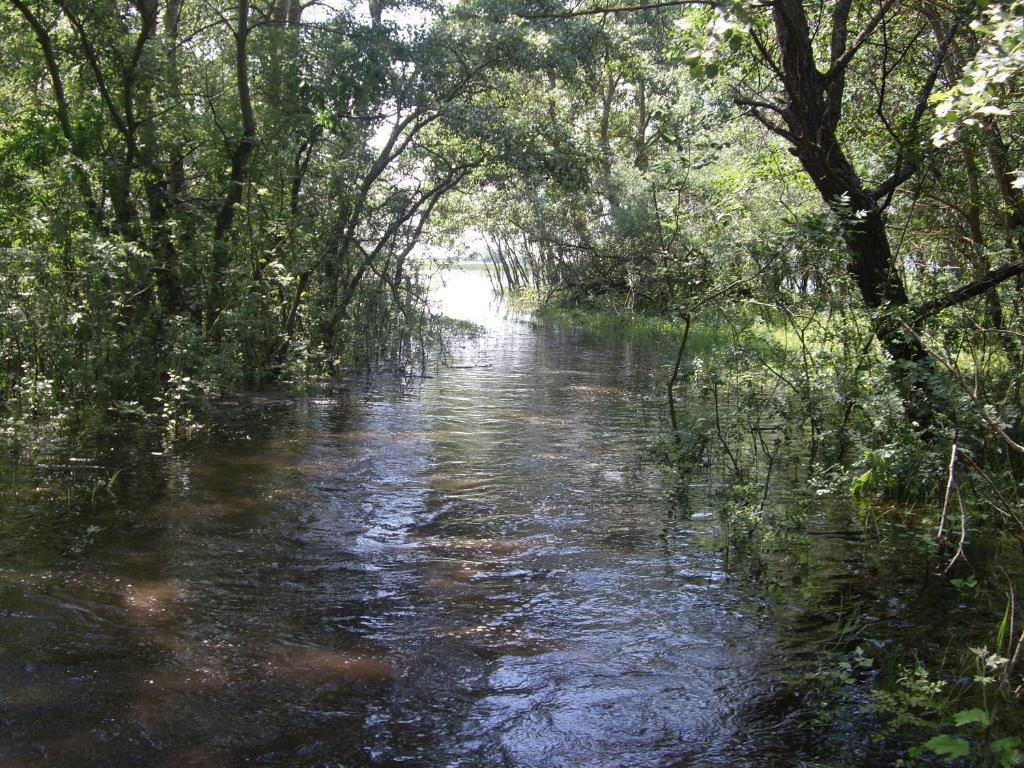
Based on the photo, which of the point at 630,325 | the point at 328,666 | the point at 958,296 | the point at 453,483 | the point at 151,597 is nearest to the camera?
the point at 328,666

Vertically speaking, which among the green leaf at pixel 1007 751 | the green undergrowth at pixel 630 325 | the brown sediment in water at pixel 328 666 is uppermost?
the green undergrowth at pixel 630 325

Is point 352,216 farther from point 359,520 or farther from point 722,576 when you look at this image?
point 722,576

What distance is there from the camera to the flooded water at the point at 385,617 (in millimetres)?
3799

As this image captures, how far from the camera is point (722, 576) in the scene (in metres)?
5.64

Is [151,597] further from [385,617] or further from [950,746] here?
[950,746]

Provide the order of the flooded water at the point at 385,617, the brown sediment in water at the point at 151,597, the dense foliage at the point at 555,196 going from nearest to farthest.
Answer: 1. the flooded water at the point at 385,617
2. the brown sediment in water at the point at 151,597
3. the dense foliage at the point at 555,196

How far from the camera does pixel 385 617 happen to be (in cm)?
505

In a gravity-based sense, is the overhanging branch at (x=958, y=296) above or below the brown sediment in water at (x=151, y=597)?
above

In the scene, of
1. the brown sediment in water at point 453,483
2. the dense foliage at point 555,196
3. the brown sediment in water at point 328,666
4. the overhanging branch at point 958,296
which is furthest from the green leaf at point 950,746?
the brown sediment in water at point 453,483

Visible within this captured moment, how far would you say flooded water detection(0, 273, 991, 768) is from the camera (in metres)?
3.80

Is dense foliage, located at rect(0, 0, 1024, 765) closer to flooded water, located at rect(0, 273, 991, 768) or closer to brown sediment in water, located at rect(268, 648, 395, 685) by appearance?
flooded water, located at rect(0, 273, 991, 768)

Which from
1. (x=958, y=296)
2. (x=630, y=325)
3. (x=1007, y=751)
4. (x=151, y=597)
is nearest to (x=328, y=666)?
(x=151, y=597)

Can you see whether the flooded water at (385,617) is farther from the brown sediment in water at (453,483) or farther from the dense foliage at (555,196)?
the dense foliage at (555,196)

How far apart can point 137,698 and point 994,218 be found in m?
10.8
